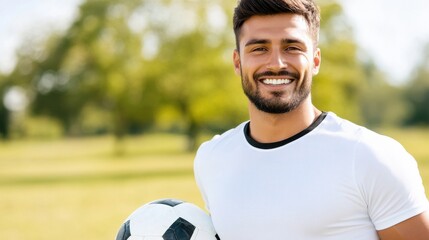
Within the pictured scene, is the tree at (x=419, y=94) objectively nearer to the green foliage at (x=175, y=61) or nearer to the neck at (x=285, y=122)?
the green foliage at (x=175, y=61)

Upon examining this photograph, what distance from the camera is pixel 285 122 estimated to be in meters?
3.08

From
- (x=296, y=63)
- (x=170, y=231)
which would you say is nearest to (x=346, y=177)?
(x=296, y=63)

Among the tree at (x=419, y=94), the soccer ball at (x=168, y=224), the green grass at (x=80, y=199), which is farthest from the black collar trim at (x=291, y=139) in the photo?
the tree at (x=419, y=94)

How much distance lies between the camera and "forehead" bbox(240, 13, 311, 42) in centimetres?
297

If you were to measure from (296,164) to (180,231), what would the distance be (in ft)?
2.87

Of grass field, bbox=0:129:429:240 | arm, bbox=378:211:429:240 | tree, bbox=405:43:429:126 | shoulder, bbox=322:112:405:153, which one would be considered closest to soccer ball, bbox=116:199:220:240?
shoulder, bbox=322:112:405:153

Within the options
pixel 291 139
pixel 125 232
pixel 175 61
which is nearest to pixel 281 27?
pixel 291 139

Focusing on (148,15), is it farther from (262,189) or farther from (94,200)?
(262,189)

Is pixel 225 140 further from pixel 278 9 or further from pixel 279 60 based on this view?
pixel 278 9

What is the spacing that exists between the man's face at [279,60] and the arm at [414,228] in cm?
74

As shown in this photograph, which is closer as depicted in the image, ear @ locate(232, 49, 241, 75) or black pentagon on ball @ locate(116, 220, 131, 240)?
ear @ locate(232, 49, 241, 75)

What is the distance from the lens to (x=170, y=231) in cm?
347

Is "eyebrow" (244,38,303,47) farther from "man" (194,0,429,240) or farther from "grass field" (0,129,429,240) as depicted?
"grass field" (0,129,429,240)

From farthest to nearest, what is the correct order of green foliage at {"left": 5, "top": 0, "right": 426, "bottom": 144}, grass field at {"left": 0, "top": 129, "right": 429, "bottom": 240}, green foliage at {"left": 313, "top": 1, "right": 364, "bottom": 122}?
green foliage at {"left": 313, "top": 1, "right": 364, "bottom": 122} → green foliage at {"left": 5, "top": 0, "right": 426, "bottom": 144} → grass field at {"left": 0, "top": 129, "right": 429, "bottom": 240}
